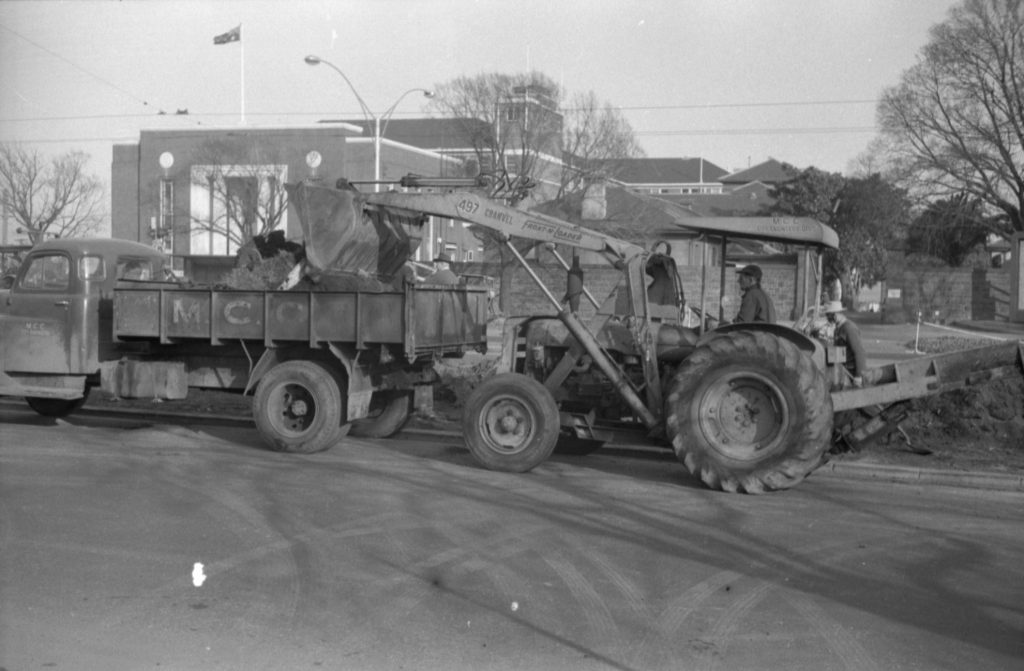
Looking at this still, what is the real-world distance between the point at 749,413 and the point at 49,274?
8.92 m

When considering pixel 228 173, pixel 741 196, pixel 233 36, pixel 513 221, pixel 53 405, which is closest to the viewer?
pixel 513 221

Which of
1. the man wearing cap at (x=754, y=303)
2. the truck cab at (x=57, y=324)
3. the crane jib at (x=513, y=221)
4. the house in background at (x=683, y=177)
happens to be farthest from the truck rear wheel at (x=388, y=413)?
the house in background at (x=683, y=177)

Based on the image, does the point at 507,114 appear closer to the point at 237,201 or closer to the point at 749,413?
the point at 237,201

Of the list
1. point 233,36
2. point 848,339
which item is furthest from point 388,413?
point 233,36

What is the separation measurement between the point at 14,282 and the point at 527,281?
82.6 feet

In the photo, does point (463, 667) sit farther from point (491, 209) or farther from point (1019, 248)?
point (1019, 248)

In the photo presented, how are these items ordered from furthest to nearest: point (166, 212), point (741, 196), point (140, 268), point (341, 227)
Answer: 1. point (741, 196)
2. point (166, 212)
3. point (140, 268)
4. point (341, 227)

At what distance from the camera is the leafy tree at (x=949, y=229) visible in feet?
167

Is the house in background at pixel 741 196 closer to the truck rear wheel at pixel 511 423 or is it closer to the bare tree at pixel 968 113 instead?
the bare tree at pixel 968 113

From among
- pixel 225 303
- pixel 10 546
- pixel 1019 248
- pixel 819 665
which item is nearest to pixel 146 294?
pixel 225 303

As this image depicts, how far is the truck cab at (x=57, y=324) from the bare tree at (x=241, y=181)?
31.1 metres

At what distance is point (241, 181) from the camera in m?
46.4

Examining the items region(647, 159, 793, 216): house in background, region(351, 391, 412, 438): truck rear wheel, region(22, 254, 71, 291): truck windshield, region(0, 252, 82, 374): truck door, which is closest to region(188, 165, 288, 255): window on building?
region(647, 159, 793, 216): house in background

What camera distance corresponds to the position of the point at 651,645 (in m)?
6.34
